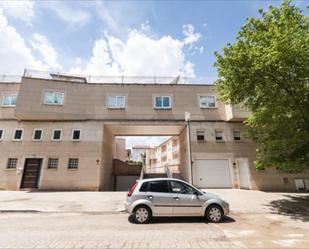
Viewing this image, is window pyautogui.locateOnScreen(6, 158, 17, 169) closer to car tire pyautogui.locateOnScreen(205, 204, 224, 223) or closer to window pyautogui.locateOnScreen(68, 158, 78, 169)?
window pyautogui.locateOnScreen(68, 158, 78, 169)

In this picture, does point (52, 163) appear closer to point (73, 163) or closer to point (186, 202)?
point (73, 163)

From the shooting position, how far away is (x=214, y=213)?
7020mm

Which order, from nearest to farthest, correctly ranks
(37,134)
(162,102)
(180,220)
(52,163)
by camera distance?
(180,220)
(52,163)
(37,134)
(162,102)

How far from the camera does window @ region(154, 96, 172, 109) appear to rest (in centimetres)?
1852

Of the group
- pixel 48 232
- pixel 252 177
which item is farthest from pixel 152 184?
pixel 252 177

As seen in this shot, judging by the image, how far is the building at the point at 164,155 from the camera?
41.7m

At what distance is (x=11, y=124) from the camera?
56.8ft

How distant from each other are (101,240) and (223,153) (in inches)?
580

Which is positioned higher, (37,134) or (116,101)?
(116,101)

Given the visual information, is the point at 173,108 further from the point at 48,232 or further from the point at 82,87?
the point at 48,232

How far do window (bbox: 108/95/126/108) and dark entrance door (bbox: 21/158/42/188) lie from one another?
842 cm

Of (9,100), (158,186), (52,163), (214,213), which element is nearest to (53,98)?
(9,100)

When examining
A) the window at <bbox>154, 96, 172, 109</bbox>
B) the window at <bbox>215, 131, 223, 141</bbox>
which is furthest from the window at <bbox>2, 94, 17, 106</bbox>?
the window at <bbox>215, 131, 223, 141</bbox>

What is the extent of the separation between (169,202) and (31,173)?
15236 mm
